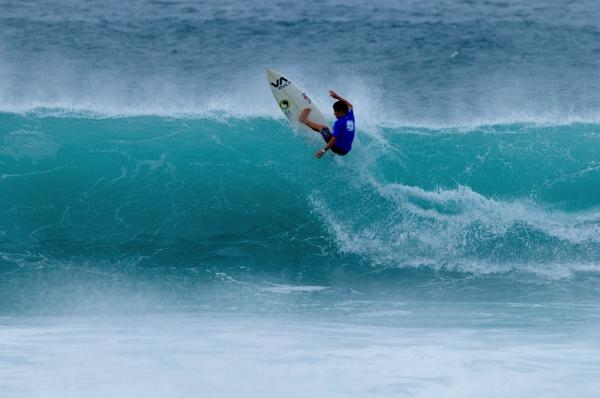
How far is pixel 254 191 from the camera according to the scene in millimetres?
12680

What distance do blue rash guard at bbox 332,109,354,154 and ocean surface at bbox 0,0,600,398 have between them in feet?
2.81

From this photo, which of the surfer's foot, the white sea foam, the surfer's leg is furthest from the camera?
the surfer's foot

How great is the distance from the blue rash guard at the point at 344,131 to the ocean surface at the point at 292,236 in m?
0.86

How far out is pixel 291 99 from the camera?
12789 millimetres

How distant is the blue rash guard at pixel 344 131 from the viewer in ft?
37.7

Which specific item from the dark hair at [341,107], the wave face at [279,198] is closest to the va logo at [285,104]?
the wave face at [279,198]

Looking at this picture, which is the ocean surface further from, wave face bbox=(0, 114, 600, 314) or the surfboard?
the surfboard

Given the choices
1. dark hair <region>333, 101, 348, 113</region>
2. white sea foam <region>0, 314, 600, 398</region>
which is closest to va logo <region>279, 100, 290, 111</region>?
dark hair <region>333, 101, 348, 113</region>

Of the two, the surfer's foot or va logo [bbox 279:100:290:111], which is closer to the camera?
the surfer's foot

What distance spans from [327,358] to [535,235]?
5.33m

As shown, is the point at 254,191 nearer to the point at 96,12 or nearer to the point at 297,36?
the point at 297,36

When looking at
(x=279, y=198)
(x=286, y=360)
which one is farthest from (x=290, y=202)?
(x=286, y=360)

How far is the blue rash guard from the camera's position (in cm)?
1149

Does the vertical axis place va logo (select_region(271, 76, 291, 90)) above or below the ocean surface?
above
